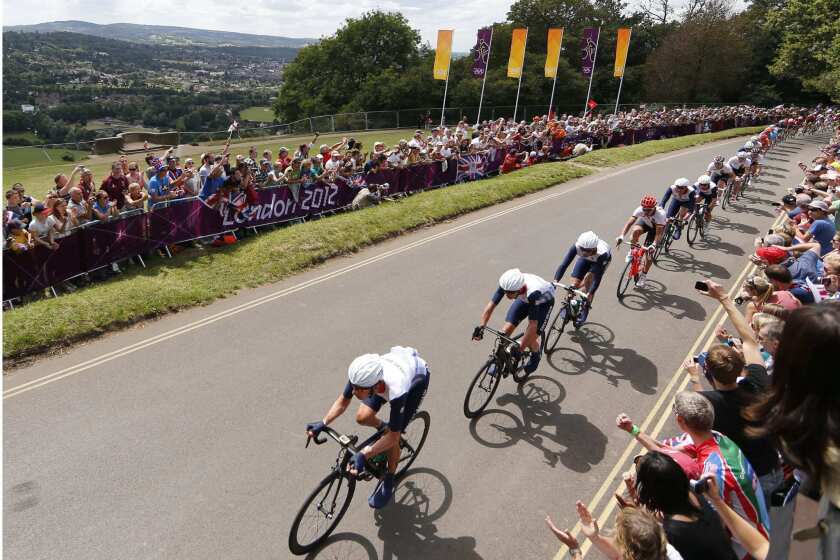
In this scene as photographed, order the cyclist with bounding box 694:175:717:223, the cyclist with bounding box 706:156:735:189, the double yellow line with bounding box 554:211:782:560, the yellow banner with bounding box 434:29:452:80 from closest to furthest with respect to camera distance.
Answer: the double yellow line with bounding box 554:211:782:560, the cyclist with bounding box 694:175:717:223, the cyclist with bounding box 706:156:735:189, the yellow banner with bounding box 434:29:452:80

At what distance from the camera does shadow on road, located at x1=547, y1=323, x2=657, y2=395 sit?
A: 9.01m

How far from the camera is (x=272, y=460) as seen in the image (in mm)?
6707

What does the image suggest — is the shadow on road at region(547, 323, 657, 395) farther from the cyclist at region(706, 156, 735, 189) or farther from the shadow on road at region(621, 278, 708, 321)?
the cyclist at region(706, 156, 735, 189)

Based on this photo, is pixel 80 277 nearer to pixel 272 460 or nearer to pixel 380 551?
pixel 272 460

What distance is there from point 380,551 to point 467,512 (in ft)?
3.52

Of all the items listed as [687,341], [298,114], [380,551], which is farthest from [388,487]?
[298,114]

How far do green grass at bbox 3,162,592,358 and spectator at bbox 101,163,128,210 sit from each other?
1.63 metres

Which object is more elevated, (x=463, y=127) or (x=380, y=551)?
(x=463, y=127)

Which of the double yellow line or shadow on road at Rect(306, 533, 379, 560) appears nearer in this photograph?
shadow on road at Rect(306, 533, 379, 560)

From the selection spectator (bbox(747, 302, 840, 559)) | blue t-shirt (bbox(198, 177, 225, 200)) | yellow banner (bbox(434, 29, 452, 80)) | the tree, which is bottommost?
blue t-shirt (bbox(198, 177, 225, 200))

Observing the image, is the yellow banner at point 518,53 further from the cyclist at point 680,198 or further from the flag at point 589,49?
the cyclist at point 680,198

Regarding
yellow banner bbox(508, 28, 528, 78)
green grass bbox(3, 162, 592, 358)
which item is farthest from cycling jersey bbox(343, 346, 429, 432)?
yellow banner bbox(508, 28, 528, 78)

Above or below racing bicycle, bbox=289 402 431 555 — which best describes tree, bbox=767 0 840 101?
above

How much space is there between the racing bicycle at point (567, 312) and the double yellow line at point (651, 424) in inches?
72.1
